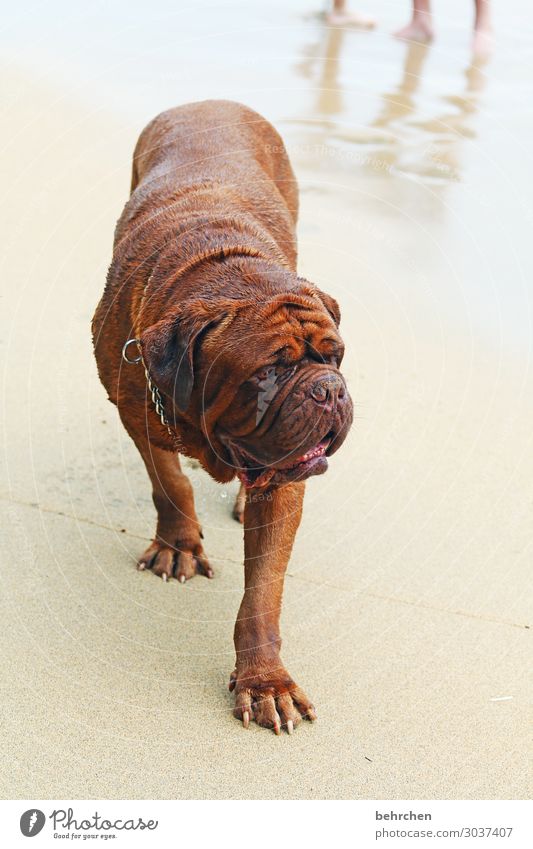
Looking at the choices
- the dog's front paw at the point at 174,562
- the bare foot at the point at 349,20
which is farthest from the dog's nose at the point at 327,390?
the bare foot at the point at 349,20

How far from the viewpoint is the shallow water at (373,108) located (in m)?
7.50

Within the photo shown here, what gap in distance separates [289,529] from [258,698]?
614 millimetres

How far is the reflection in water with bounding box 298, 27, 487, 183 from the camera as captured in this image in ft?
30.3

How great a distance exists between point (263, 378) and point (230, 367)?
120 millimetres

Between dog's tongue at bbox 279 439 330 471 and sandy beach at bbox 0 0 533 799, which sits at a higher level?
dog's tongue at bbox 279 439 330 471

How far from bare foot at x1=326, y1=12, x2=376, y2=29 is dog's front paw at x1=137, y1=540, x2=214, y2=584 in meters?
10.7

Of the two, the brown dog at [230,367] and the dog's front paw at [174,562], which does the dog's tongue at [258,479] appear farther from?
the dog's front paw at [174,562]

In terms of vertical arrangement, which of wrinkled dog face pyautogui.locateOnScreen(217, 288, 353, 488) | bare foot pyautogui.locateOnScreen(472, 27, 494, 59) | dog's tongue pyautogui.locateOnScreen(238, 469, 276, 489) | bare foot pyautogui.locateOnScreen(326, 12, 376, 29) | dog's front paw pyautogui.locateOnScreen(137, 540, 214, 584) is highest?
wrinkled dog face pyautogui.locateOnScreen(217, 288, 353, 488)

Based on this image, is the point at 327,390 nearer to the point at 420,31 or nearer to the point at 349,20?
the point at 420,31

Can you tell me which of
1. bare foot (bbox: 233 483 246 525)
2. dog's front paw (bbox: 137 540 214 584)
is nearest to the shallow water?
bare foot (bbox: 233 483 246 525)

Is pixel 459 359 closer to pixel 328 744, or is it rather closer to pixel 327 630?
pixel 327 630

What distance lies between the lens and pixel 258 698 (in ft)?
12.1

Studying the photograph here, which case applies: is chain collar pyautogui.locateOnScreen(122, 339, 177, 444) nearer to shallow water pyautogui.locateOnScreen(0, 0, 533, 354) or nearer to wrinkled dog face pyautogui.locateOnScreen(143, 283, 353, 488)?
wrinkled dog face pyautogui.locateOnScreen(143, 283, 353, 488)

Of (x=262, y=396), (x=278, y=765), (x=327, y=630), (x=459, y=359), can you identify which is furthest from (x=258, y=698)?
(x=459, y=359)
